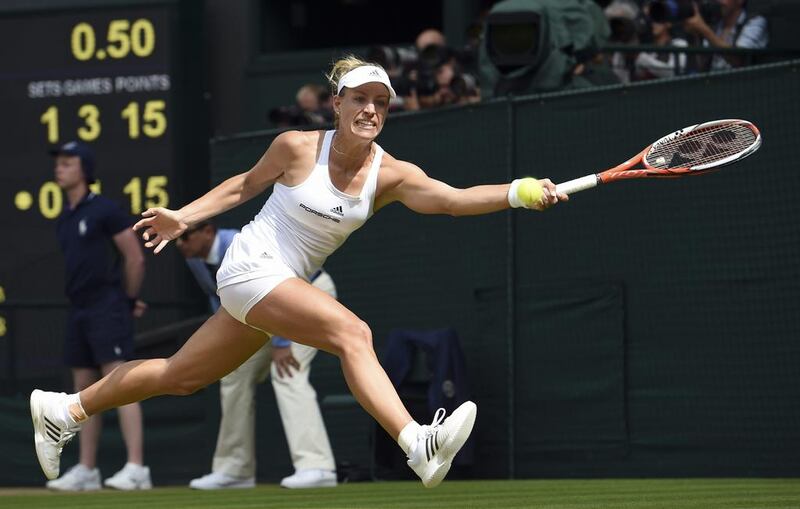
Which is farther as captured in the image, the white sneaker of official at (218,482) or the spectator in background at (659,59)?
the spectator in background at (659,59)

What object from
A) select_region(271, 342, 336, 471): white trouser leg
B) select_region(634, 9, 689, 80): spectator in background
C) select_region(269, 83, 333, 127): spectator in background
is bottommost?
select_region(271, 342, 336, 471): white trouser leg

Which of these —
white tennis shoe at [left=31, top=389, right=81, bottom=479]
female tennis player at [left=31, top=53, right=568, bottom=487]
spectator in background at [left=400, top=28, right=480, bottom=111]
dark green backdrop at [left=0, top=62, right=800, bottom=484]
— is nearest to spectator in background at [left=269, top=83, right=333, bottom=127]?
spectator in background at [left=400, top=28, right=480, bottom=111]

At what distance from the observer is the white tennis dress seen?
7.41 meters

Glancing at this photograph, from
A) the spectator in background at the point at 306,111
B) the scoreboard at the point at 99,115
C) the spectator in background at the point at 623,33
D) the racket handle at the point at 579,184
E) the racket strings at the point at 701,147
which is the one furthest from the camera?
the scoreboard at the point at 99,115

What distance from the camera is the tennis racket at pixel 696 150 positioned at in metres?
7.38

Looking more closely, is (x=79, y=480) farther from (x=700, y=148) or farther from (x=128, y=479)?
(x=700, y=148)

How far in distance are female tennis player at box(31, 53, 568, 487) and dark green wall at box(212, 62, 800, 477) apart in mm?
3422

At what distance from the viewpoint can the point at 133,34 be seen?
14836 mm

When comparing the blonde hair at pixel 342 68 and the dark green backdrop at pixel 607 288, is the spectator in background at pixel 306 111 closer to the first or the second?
the dark green backdrop at pixel 607 288

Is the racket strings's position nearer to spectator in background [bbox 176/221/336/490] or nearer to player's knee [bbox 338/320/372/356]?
player's knee [bbox 338/320/372/356]

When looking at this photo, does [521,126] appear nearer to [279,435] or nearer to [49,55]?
[279,435]

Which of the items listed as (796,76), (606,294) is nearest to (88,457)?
(606,294)

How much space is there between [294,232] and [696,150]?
1.87m

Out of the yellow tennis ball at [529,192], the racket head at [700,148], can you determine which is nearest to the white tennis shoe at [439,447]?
the yellow tennis ball at [529,192]
